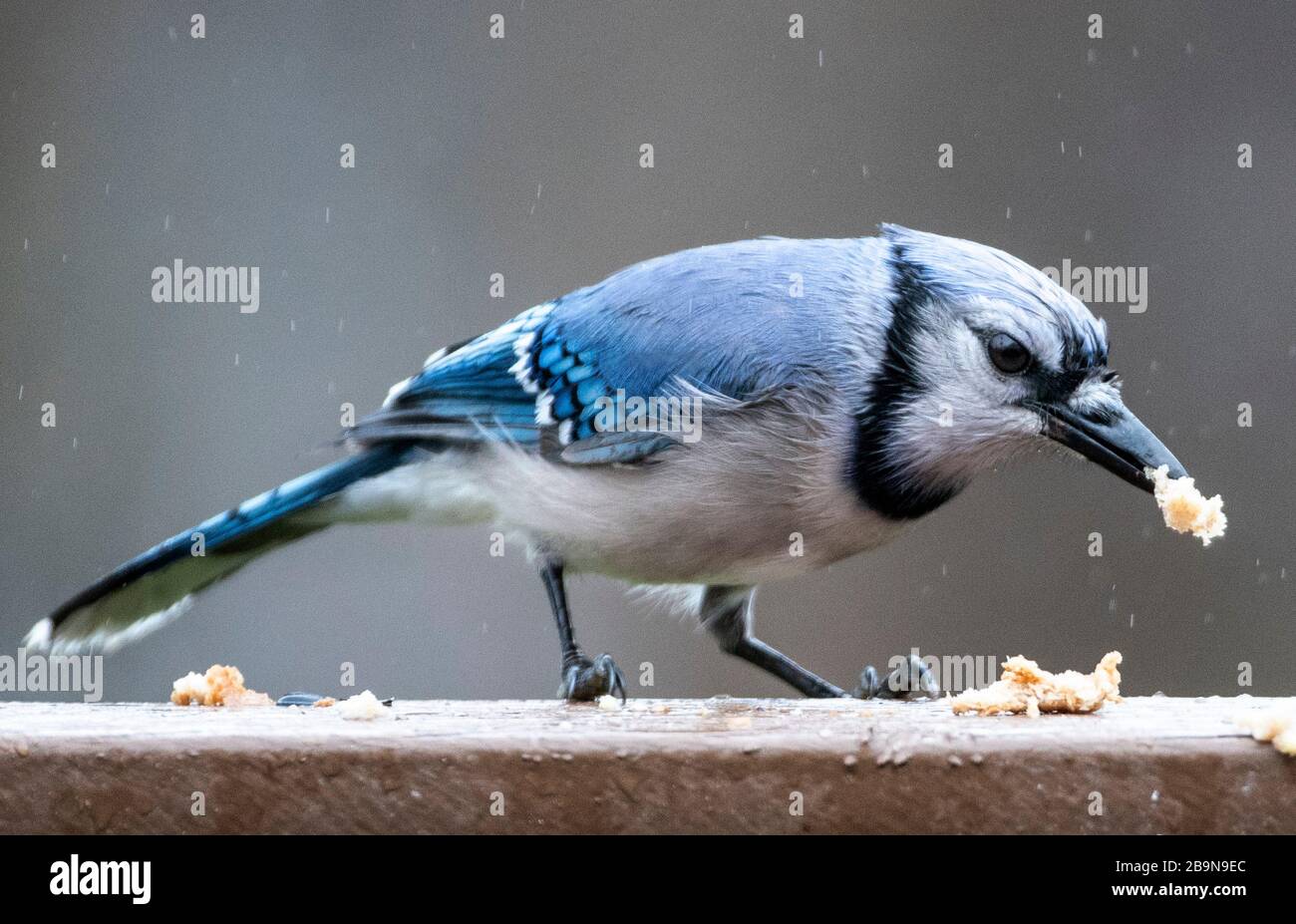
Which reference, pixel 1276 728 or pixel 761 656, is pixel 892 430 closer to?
pixel 761 656

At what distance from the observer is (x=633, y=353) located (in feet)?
10.2

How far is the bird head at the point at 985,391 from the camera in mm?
2809

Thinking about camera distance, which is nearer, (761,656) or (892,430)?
(892,430)

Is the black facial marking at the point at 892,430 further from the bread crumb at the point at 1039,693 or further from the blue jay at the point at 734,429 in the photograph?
the bread crumb at the point at 1039,693

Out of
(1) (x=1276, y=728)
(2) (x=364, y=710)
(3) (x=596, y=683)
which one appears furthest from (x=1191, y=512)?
(2) (x=364, y=710)

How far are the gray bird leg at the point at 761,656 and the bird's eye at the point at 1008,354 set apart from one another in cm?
66

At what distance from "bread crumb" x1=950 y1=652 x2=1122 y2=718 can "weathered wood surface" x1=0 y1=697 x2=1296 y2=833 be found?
299mm

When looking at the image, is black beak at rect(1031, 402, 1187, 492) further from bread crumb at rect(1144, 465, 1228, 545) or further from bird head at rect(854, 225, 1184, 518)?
bread crumb at rect(1144, 465, 1228, 545)

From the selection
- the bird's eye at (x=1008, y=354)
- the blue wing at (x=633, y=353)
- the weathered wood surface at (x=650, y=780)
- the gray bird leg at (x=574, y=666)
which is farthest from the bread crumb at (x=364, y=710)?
the bird's eye at (x=1008, y=354)

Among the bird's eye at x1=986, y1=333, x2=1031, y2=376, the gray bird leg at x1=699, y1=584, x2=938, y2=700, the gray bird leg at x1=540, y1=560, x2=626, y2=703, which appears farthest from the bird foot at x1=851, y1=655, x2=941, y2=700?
the bird's eye at x1=986, y1=333, x2=1031, y2=376

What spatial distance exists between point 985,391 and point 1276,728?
0.98m

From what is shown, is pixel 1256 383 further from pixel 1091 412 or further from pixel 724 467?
pixel 724 467

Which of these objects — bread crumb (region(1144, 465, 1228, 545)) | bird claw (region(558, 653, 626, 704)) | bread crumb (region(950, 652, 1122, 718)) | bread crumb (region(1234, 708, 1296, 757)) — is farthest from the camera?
bird claw (region(558, 653, 626, 704))

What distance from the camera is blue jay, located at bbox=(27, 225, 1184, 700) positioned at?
2.83 metres
